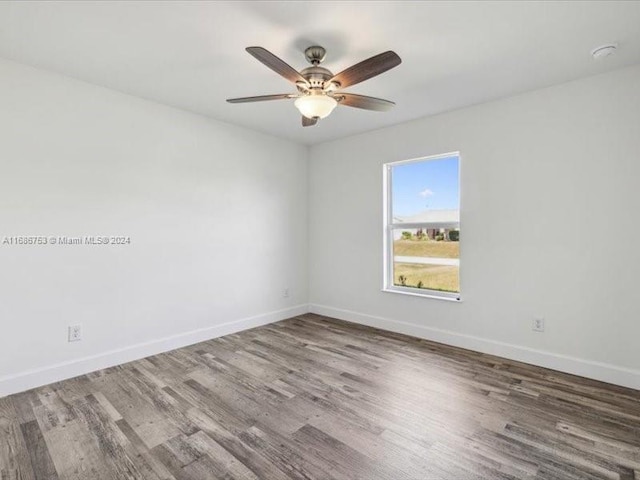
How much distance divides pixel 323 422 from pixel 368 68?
7.23 feet

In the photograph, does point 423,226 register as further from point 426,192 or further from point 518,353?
point 518,353

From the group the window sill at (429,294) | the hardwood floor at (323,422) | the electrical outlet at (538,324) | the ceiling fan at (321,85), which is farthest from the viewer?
the window sill at (429,294)

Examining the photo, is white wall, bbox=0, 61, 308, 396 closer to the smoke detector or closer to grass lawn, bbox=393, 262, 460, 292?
grass lawn, bbox=393, 262, 460, 292

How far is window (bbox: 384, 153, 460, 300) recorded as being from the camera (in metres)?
3.46

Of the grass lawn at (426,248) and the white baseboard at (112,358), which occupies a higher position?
the grass lawn at (426,248)

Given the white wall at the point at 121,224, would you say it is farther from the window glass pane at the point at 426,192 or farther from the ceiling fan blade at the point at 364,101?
the ceiling fan blade at the point at 364,101

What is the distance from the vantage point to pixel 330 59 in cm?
234

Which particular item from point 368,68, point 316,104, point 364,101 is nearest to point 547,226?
point 364,101

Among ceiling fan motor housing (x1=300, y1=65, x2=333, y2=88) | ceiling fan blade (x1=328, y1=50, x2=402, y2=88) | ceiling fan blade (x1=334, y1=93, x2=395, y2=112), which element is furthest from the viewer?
ceiling fan blade (x1=334, y1=93, x2=395, y2=112)

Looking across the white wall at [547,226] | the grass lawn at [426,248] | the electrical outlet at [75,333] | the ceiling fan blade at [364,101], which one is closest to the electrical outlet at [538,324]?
the white wall at [547,226]

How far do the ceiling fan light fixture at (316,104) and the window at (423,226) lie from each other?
1.80 m

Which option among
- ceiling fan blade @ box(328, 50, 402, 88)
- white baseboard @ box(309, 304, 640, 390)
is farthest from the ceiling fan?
white baseboard @ box(309, 304, 640, 390)

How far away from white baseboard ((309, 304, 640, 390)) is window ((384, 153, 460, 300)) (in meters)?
0.41

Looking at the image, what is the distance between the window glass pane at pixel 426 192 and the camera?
3.46 meters
